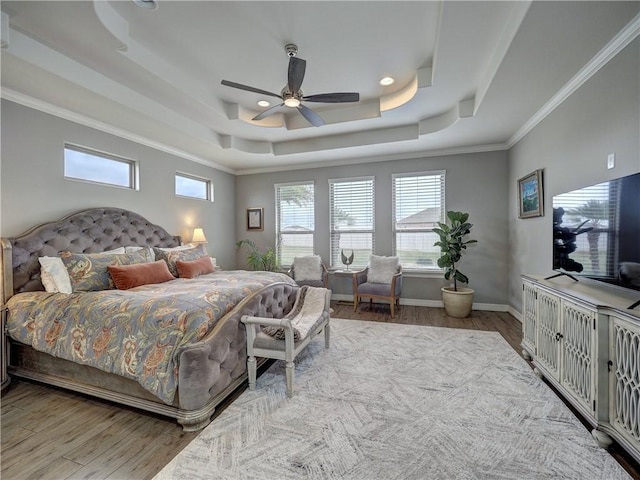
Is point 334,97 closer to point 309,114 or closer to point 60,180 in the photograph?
point 309,114

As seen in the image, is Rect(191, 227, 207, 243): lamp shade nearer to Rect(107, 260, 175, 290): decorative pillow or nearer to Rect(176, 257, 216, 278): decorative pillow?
Rect(176, 257, 216, 278): decorative pillow

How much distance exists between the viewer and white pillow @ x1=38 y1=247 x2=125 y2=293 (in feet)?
9.14

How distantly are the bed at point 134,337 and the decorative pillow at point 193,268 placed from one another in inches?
Result: 27.3

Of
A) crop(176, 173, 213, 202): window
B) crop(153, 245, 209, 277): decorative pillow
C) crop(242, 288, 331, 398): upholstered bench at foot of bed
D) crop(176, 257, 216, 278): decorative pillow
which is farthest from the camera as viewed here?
crop(176, 173, 213, 202): window

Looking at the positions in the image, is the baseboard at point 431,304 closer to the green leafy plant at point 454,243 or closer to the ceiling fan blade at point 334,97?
the green leafy plant at point 454,243

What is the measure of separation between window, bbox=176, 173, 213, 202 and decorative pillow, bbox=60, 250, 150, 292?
7.20 ft

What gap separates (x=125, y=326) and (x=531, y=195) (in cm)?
483

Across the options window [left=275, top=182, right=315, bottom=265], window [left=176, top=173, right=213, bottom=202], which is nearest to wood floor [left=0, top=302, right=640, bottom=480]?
Result: window [left=176, top=173, right=213, bottom=202]

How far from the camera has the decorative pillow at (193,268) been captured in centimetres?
386

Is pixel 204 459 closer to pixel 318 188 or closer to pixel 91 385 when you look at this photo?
pixel 91 385

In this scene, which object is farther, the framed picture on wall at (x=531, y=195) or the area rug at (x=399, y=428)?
the framed picture on wall at (x=531, y=195)

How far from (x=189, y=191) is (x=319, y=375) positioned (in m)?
4.23

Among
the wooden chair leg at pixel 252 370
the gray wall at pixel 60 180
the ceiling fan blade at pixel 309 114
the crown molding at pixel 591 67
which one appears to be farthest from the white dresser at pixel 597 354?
the gray wall at pixel 60 180

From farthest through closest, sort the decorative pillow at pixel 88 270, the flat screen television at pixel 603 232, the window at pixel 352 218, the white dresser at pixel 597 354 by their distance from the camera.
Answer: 1. the window at pixel 352 218
2. the decorative pillow at pixel 88 270
3. the flat screen television at pixel 603 232
4. the white dresser at pixel 597 354
